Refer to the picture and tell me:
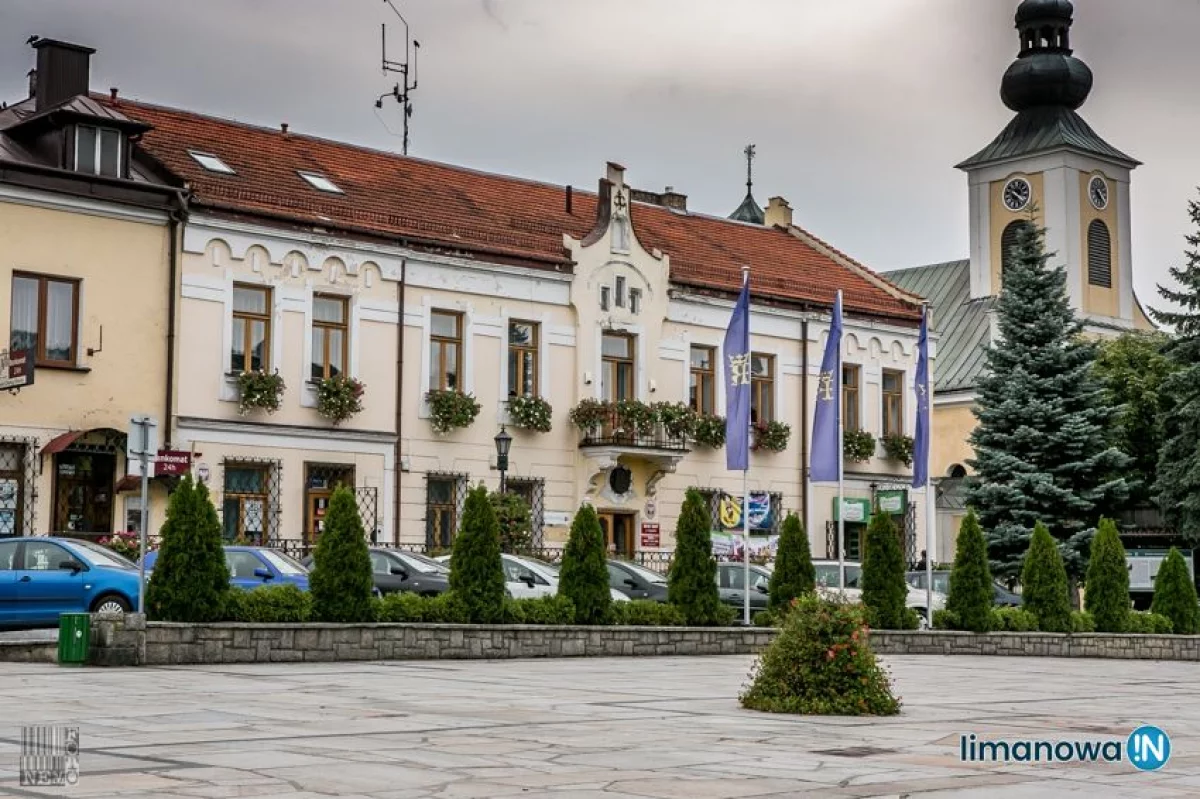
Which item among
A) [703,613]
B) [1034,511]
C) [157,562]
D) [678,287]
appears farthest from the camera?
[1034,511]

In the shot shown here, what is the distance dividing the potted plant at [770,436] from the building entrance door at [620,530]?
4.30 metres

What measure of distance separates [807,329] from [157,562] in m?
27.4

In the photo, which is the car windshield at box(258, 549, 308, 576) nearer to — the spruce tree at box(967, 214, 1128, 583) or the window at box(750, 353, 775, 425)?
the window at box(750, 353, 775, 425)

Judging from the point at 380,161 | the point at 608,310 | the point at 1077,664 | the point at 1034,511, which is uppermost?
the point at 380,161

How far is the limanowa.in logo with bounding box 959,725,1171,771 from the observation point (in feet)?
45.6

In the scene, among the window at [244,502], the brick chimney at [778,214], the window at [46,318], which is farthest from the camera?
the brick chimney at [778,214]

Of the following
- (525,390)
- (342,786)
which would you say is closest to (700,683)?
(342,786)

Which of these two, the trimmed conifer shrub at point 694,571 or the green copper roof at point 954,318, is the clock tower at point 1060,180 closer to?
the green copper roof at point 954,318

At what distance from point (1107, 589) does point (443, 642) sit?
52.0 feet

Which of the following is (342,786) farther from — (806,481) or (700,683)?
(806,481)

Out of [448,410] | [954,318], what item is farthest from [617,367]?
[954,318]

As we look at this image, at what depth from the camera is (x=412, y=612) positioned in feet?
85.5

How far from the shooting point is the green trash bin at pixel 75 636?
2202 centimetres

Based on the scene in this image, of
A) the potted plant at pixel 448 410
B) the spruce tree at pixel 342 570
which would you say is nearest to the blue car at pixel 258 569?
the spruce tree at pixel 342 570
